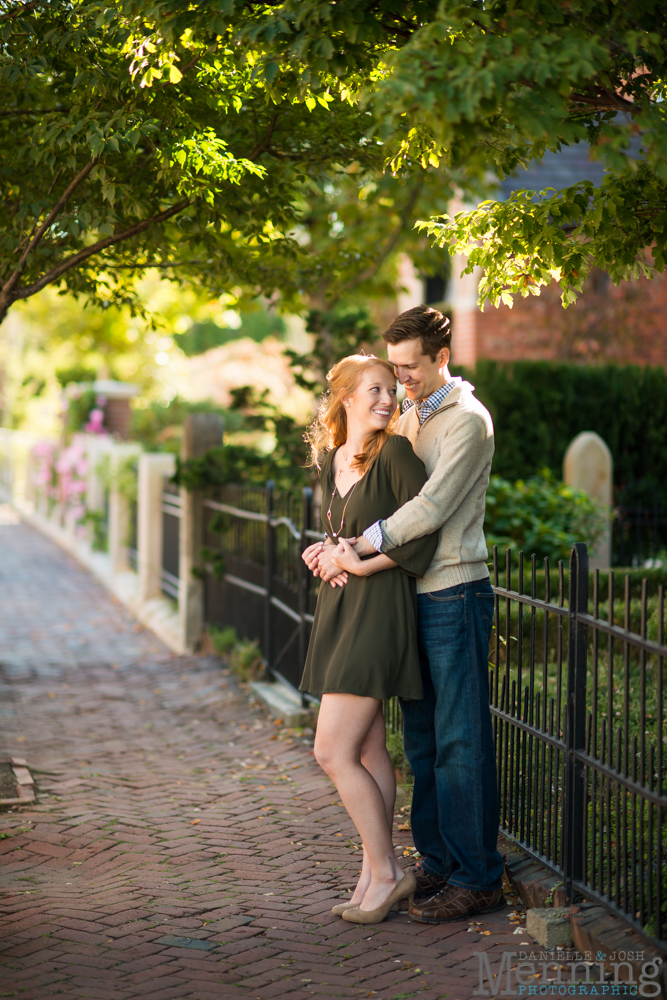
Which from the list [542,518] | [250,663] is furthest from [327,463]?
[542,518]

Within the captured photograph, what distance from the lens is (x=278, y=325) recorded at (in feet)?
140

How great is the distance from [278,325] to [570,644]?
40.0 meters

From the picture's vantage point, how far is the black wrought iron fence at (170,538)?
10.4 meters

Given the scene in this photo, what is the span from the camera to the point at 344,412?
12.1ft

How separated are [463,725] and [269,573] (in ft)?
13.0

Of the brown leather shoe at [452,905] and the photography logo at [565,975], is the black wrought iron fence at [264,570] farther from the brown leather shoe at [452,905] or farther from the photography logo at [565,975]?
the photography logo at [565,975]

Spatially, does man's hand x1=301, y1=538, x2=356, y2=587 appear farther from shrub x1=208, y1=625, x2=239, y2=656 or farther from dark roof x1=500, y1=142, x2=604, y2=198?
dark roof x1=500, y1=142, x2=604, y2=198

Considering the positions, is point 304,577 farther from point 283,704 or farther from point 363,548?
point 363,548

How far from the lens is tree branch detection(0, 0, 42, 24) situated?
4.30m

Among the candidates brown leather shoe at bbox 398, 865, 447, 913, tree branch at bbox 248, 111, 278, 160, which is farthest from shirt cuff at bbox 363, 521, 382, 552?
tree branch at bbox 248, 111, 278, 160

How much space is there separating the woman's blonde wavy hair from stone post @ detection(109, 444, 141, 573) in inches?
383

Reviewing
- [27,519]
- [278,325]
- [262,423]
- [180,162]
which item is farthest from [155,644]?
[278,325]

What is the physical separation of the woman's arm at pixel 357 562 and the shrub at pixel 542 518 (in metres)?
4.92

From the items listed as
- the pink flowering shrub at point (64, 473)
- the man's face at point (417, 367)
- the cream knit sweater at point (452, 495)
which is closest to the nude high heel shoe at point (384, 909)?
the cream knit sweater at point (452, 495)
